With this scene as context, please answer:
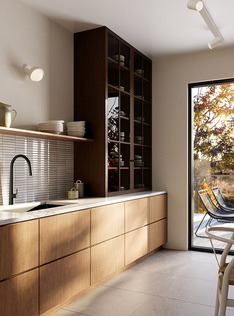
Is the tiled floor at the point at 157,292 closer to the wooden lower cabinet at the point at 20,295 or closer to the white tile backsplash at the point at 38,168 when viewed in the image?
the wooden lower cabinet at the point at 20,295

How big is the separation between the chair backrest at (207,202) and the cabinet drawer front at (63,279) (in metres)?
2.00

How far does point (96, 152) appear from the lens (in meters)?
3.45

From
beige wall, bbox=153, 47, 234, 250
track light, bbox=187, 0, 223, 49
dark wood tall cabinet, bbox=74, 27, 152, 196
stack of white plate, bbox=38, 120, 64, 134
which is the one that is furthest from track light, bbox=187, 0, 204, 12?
beige wall, bbox=153, 47, 234, 250

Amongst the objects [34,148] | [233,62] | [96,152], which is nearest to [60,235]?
[34,148]

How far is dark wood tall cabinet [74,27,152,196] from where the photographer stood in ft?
11.3

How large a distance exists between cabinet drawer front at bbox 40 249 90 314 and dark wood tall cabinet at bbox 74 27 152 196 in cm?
92

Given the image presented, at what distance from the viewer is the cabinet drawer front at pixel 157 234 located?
3.88m

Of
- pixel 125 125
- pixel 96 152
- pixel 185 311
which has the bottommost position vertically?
pixel 185 311

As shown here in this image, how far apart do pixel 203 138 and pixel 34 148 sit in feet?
7.30

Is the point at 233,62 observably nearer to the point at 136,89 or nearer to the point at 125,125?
the point at 136,89

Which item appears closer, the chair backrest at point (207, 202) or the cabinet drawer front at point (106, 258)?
the cabinet drawer front at point (106, 258)

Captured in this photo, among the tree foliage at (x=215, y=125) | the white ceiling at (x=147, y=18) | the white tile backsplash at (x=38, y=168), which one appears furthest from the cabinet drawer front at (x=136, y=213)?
the white ceiling at (x=147, y=18)

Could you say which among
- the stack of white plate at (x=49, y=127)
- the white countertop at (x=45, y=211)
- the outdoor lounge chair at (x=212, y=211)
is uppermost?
the stack of white plate at (x=49, y=127)

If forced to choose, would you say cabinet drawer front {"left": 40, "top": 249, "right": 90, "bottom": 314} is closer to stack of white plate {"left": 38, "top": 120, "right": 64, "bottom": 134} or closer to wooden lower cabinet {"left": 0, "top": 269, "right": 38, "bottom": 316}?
wooden lower cabinet {"left": 0, "top": 269, "right": 38, "bottom": 316}
